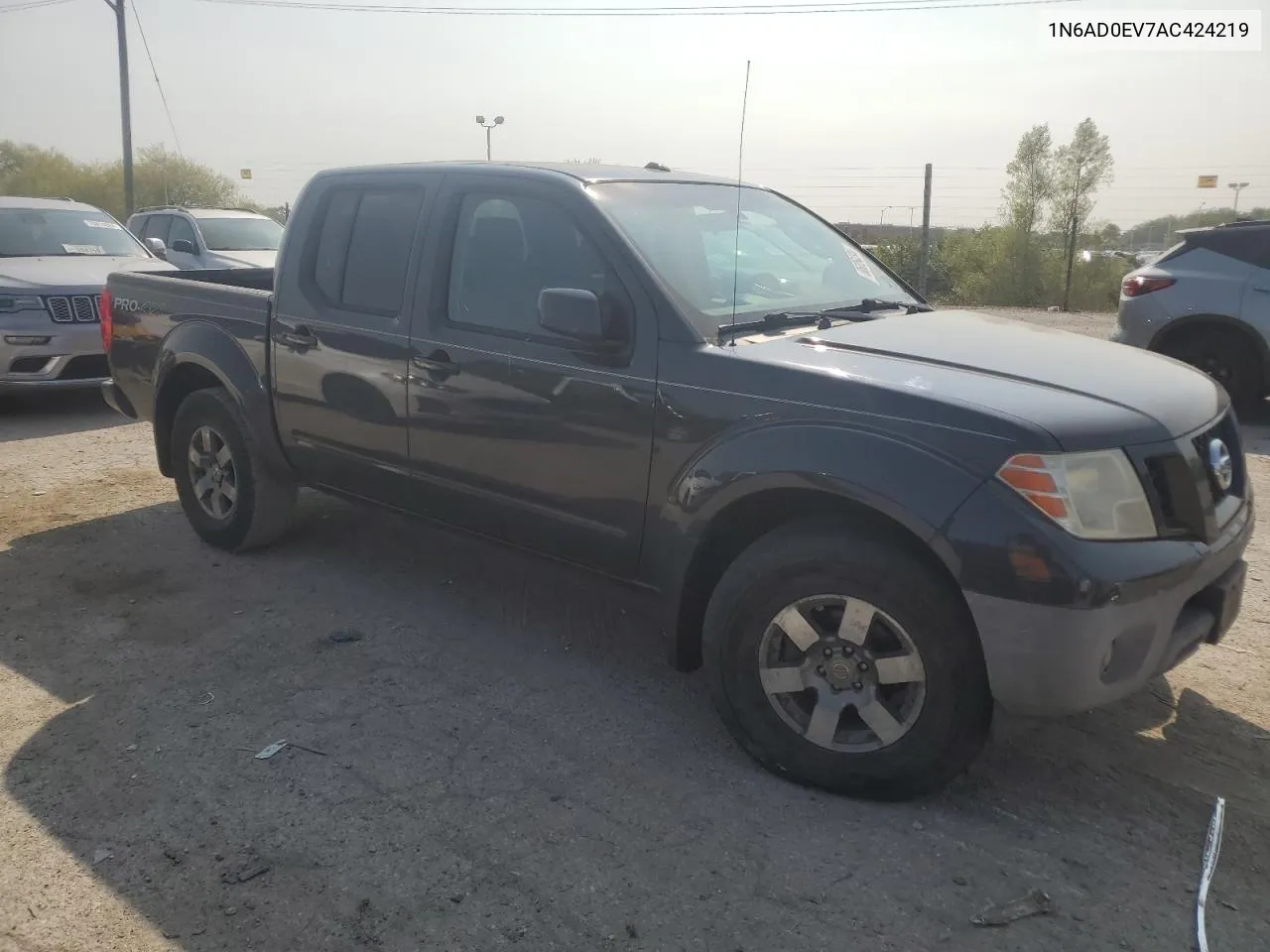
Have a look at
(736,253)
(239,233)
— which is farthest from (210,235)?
(736,253)

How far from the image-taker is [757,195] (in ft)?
14.9

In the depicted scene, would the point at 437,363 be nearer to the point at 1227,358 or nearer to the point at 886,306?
the point at 886,306

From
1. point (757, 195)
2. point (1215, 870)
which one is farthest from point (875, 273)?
point (1215, 870)

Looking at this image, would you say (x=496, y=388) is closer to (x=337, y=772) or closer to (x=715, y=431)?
(x=715, y=431)

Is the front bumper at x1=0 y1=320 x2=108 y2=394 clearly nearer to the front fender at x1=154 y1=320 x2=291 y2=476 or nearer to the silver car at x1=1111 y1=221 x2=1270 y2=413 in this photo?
the front fender at x1=154 y1=320 x2=291 y2=476

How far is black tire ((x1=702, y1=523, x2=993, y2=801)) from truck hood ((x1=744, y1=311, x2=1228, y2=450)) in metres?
0.49

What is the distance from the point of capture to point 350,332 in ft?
14.1

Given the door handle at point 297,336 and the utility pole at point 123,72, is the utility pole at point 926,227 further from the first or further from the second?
the utility pole at point 123,72

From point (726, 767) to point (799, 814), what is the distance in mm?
335

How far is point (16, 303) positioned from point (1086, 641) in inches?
342

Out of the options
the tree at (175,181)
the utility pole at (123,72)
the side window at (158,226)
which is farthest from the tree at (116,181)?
the side window at (158,226)

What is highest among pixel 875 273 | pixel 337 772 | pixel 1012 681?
pixel 875 273

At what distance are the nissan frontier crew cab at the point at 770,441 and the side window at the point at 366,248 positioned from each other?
15mm

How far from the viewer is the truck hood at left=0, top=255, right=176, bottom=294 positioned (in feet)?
28.0
